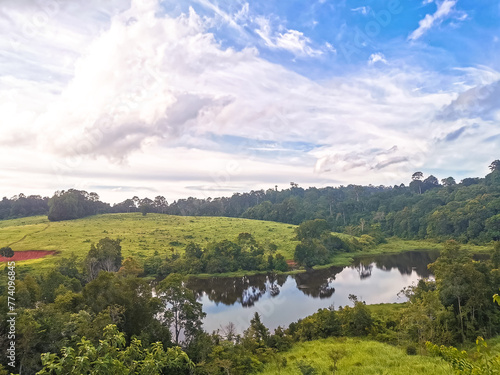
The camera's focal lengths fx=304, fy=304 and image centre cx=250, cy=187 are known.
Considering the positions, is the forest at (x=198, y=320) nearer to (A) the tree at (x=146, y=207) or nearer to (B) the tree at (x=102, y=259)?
(B) the tree at (x=102, y=259)

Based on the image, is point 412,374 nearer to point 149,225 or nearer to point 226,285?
point 226,285

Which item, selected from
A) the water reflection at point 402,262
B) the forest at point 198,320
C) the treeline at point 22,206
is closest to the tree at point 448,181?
the water reflection at point 402,262

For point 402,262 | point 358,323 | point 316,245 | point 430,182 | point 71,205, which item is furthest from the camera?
point 430,182

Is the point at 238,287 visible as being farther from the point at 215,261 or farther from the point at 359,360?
the point at 359,360

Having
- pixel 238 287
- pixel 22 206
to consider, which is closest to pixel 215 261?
pixel 238 287

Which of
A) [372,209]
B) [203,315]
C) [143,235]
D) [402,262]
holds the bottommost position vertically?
[402,262]
